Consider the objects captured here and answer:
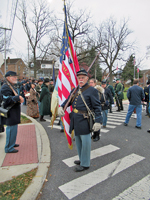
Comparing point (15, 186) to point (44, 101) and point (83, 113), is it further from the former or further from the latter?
point (44, 101)

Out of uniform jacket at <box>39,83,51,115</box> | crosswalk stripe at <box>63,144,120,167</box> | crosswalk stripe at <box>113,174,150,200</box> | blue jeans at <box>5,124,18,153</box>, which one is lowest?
crosswalk stripe at <box>113,174,150,200</box>

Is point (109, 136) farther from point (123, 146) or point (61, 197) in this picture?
point (61, 197)

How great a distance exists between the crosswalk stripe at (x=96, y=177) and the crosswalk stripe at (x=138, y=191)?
1.55 feet

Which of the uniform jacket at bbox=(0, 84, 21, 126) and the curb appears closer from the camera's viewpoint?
the curb

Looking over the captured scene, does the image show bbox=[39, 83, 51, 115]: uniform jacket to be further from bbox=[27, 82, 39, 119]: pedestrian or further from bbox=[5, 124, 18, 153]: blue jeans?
bbox=[5, 124, 18, 153]: blue jeans

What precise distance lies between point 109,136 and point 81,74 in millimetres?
3227

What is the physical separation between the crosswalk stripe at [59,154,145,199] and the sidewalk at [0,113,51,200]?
1.66ft

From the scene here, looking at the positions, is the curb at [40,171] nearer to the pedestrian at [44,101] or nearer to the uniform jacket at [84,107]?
the uniform jacket at [84,107]

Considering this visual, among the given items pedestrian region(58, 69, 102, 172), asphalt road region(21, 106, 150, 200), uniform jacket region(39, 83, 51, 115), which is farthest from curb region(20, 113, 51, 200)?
uniform jacket region(39, 83, 51, 115)

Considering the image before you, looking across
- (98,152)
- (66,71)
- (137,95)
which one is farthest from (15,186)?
(137,95)

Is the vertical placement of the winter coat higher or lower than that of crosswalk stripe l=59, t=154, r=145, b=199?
higher

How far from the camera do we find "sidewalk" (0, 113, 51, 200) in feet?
8.96

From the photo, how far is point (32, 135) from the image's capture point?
17.6 ft

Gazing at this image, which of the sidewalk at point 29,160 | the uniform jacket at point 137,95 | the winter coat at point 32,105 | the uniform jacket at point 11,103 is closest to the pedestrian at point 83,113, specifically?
the sidewalk at point 29,160
